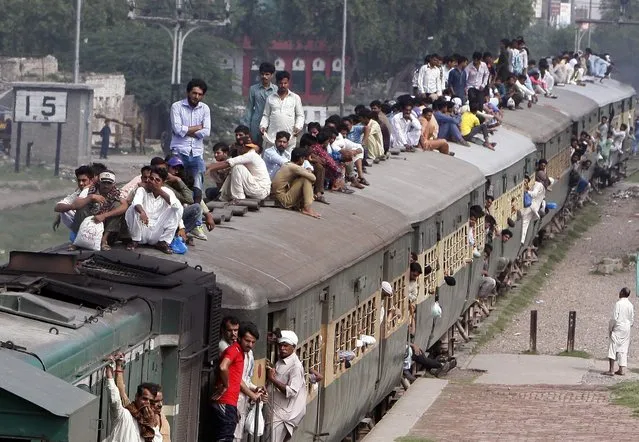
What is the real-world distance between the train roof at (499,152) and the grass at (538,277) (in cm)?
243

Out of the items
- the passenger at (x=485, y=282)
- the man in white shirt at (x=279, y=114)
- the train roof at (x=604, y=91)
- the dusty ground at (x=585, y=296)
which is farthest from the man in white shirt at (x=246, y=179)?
the train roof at (x=604, y=91)

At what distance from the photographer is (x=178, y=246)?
39.3 feet

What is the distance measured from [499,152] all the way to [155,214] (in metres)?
15.8

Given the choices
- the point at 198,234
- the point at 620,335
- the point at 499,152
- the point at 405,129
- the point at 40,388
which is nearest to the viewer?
the point at 40,388

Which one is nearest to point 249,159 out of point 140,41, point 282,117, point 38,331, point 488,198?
point 282,117

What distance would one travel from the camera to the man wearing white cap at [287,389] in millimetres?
12305

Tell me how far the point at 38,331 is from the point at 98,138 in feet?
147

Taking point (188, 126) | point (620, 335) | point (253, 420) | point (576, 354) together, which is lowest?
point (576, 354)

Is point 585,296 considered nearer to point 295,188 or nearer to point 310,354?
point 295,188

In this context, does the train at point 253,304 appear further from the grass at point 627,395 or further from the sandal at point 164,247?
the grass at point 627,395

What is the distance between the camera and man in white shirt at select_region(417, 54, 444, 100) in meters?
27.9

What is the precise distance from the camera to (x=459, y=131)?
26328mm

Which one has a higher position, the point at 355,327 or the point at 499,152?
the point at 499,152


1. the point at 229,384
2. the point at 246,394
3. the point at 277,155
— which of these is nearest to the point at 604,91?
the point at 277,155
